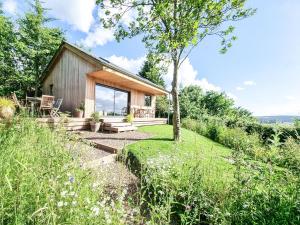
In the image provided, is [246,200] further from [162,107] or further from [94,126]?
[162,107]

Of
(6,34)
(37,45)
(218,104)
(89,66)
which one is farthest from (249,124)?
(218,104)

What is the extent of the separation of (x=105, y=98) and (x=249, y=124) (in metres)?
10.2

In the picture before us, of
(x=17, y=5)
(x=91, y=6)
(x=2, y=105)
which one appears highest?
(x=17, y=5)

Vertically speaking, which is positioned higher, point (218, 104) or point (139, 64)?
point (139, 64)

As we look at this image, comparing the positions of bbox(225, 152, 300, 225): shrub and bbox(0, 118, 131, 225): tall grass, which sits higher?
bbox(0, 118, 131, 225): tall grass

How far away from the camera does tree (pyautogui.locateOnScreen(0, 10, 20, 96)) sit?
17422mm

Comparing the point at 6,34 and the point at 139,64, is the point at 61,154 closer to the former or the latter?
the point at 6,34

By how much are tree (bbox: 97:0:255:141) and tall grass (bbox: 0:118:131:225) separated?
5.94 meters

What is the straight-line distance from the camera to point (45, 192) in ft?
6.47

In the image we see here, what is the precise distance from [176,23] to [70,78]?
24.9ft

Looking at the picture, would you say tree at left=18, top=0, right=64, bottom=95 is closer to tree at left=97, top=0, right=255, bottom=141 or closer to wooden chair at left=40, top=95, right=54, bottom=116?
wooden chair at left=40, top=95, right=54, bottom=116

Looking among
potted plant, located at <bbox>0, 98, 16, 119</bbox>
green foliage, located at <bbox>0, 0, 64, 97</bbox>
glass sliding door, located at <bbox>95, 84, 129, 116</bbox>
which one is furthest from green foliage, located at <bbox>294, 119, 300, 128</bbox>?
green foliage, located at <bbox>0, 0, 64, 97</bbox>

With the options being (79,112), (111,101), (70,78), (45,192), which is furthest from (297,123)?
(70,78)

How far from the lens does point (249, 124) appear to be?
45.1 feet
